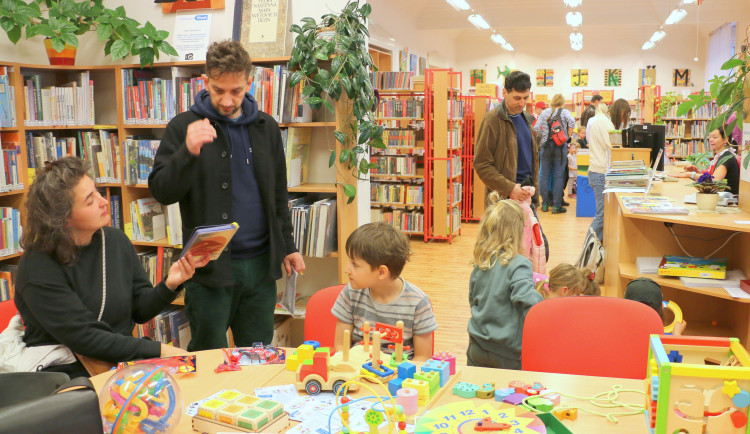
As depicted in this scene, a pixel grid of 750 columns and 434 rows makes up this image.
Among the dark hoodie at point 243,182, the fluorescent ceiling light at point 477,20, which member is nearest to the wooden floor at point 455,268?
the dark hoodie at point 243,182

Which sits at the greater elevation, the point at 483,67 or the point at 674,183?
the point at 483,67

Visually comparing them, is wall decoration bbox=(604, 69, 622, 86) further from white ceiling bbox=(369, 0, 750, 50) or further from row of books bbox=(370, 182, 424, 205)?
row of books bbox=(370, 182, 424, 205)

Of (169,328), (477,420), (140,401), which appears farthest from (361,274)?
(169,328)

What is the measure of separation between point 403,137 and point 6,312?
5958 millimetres

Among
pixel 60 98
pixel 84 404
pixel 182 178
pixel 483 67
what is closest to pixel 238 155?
pixel 182 178

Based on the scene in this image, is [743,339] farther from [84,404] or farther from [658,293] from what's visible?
[84,404]

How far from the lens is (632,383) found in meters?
1.75

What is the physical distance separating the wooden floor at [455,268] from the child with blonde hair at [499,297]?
4.64 feet

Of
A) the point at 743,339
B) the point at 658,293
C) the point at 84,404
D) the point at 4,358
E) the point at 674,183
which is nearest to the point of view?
the point at 84,404

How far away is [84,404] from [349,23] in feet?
9.47

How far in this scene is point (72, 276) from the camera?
6.88 feet

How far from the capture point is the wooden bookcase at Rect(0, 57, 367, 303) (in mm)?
3729

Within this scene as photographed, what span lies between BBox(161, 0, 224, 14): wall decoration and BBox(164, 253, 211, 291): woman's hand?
7.10 feet

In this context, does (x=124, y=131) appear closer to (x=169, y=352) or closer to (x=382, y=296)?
(x=169, y=352)
